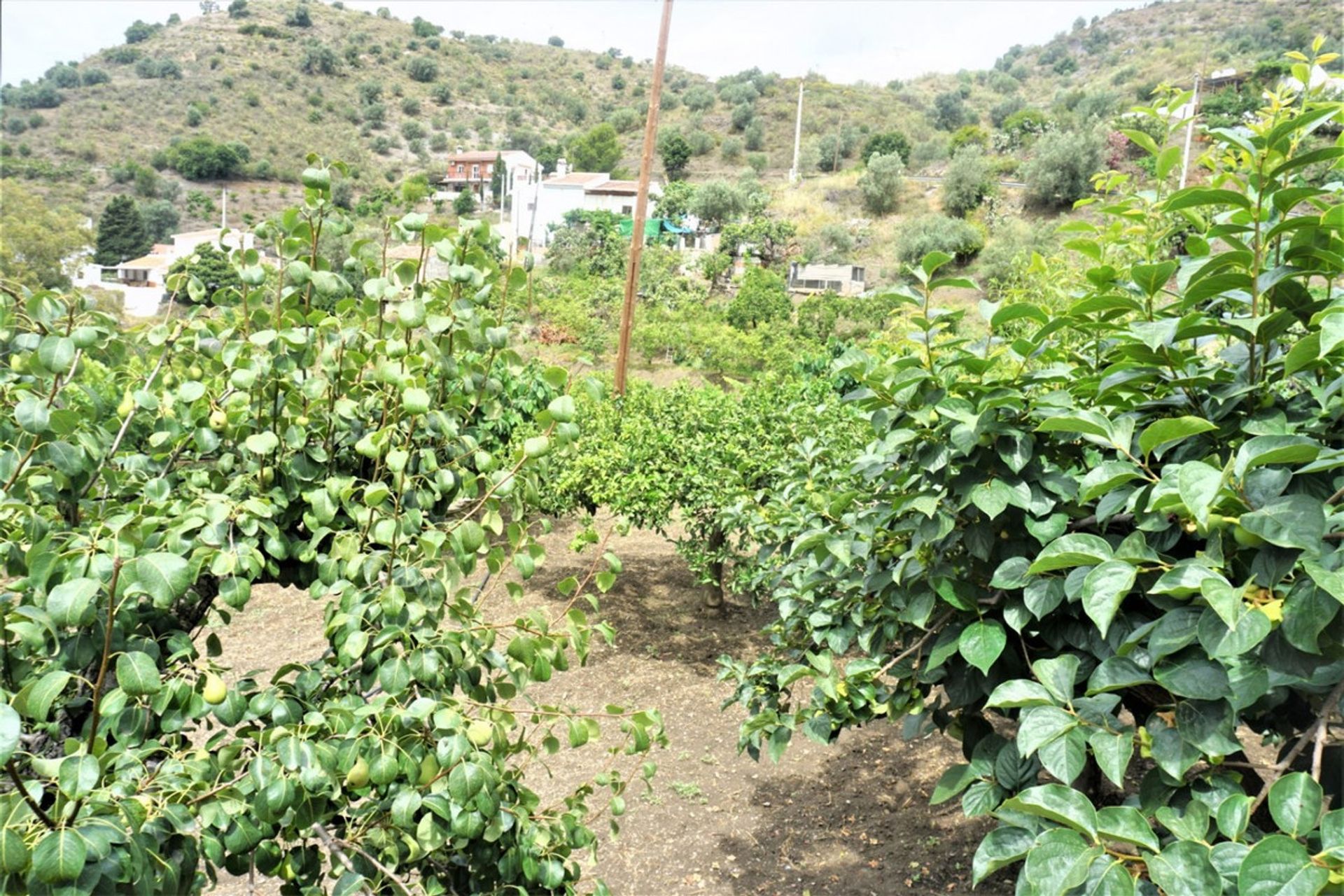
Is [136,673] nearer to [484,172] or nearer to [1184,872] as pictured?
[1184,872]

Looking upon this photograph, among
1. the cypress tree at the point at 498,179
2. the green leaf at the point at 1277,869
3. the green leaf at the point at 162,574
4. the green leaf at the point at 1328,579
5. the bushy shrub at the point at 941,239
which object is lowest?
the green leaf at the point at 1277,869

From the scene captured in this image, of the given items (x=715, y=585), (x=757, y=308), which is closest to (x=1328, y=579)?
(x=715, y=585)

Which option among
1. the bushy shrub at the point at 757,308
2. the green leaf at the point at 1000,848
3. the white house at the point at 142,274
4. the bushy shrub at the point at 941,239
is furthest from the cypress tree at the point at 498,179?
the green leaf at the point at 1000,848

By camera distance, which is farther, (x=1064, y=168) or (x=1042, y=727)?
(x=1064, y=168)

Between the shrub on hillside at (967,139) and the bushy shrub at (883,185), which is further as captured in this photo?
the shrub on hillside at (967,139)

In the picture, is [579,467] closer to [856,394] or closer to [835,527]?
[835,527]

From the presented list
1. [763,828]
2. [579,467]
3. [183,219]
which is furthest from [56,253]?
[763,828]

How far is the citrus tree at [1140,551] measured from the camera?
0.88 meters

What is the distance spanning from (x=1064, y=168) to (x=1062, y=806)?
31.5 m

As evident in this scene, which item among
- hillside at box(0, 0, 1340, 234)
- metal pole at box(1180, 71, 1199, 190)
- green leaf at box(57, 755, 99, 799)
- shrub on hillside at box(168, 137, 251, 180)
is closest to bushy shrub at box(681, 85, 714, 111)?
hillside at box(0, 0, 1340, 234)

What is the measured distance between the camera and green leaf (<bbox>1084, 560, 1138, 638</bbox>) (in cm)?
95

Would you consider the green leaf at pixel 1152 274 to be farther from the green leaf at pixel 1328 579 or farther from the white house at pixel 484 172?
the white house at pixel 484 172

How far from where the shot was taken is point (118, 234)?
39219 millimetres

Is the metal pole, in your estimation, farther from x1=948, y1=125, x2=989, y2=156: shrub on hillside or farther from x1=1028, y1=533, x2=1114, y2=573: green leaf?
x1=948, y1=125, x2=989, y2=156: shrub on hillside
